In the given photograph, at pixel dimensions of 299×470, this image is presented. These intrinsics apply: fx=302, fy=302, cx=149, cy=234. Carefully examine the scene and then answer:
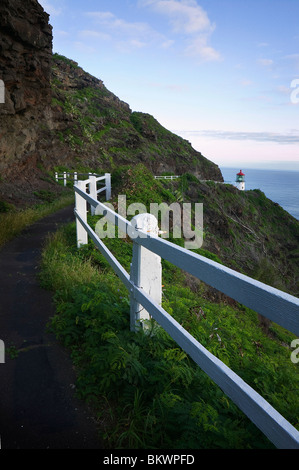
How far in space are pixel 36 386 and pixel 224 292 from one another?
198cm

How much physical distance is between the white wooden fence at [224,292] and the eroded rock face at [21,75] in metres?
12.2

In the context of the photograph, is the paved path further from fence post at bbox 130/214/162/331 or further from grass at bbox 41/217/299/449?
fence post at bbox 130/214/162/331

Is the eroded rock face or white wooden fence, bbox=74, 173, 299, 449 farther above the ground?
the eroded rock face

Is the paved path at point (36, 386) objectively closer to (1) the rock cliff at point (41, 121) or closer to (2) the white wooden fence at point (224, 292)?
(2) the white wooden fence at point (224, 292)

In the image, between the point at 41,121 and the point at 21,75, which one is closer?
the point at 21,75

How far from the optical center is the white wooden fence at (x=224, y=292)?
1.32 metres

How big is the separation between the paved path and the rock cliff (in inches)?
449

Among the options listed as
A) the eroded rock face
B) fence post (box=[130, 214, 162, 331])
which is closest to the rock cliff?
the eroded rock face

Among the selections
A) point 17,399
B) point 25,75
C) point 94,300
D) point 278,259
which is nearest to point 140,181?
point 25,75

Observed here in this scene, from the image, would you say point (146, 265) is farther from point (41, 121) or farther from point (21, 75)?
point (41, 121)

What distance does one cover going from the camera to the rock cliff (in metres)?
12.3

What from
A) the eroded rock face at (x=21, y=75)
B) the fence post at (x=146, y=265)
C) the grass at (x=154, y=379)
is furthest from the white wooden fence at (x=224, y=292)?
the eroded rock face at (x=21, y=75)

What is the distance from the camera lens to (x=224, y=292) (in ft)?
5.46

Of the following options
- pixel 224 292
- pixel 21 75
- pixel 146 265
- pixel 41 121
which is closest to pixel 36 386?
pixel 146 265
